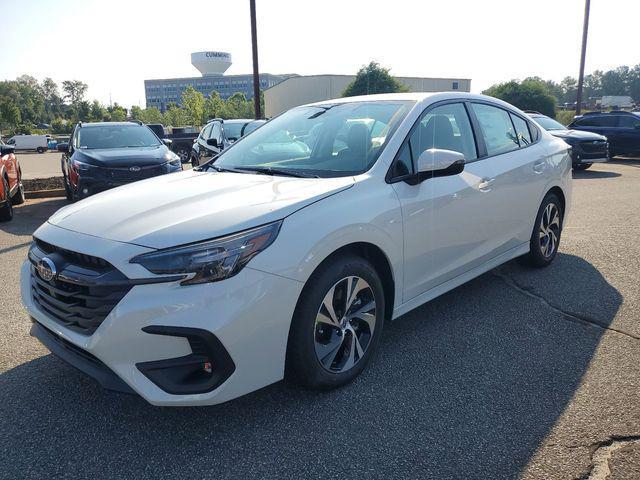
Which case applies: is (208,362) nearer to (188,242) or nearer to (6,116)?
(188,242)

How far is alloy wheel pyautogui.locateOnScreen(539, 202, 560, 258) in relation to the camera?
495 cm

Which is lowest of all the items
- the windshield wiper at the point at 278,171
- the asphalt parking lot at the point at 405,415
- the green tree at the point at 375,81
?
the asphalt parking lot at the point at 405,415

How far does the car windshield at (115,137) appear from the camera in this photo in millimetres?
9508

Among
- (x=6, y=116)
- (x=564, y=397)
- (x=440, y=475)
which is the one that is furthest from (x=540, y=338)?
(x=6, y=116)

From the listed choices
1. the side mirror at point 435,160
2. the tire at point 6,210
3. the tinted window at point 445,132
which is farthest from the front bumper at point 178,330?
the tire at point 6,210

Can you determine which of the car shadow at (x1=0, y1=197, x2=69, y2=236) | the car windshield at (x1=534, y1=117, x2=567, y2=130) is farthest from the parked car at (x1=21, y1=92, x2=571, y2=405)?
the car windshield at (x1=534, y1=117, x2=567, y2=130)

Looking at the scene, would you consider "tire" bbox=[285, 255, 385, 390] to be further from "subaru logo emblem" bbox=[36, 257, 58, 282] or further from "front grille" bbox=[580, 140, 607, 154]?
"front grille" bbox=[580, 140, 607, 154]

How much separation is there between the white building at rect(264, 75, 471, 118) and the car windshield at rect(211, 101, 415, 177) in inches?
2021

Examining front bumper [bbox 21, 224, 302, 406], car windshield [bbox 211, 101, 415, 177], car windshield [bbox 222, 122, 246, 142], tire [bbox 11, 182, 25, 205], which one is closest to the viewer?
front bumper [bbox 21, 224, 302, 406]

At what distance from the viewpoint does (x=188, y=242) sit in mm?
2346

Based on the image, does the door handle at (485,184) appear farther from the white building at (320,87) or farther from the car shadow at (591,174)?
the white building at (320,87)

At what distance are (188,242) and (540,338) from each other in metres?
2.63

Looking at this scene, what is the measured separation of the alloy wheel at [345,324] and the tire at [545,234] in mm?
2518

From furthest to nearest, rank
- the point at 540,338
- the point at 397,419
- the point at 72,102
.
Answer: the point at 72,102, the point at 540,338, the point at 397,419
